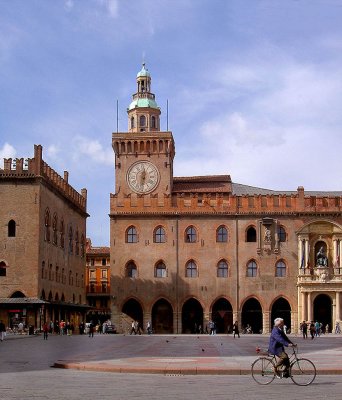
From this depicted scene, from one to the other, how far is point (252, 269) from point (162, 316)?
8.67 metres

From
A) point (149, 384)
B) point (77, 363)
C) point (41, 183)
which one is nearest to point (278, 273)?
point (41, 183)

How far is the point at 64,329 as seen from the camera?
59125 millimetres

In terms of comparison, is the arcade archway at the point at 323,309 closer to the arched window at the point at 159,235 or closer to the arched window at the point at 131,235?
the arched window at the point at 159,235

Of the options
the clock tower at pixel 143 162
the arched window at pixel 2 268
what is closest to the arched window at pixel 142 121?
the clock tower at pixel 143 162

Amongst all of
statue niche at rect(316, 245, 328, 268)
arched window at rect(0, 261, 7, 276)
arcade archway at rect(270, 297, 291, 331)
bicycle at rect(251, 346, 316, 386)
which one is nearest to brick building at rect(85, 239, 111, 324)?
arcade archway at rect(270, 297, 291, 331)

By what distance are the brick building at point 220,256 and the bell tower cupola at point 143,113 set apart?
409 inches

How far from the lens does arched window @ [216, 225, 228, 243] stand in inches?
2786

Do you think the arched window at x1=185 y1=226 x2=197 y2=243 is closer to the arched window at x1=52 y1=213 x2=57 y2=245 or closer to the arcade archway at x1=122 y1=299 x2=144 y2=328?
the arcade archway at x1=122 y1=299 x2=144 y2=328

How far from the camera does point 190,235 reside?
70938 mm

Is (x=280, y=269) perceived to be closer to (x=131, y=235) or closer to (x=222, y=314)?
(x=222, y=314)

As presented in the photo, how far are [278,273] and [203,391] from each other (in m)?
54.6

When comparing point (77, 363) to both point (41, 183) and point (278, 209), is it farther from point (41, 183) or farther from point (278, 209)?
point (278, 209)

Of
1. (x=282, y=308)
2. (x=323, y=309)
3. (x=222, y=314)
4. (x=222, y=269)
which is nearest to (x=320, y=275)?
(x=323, y=309)

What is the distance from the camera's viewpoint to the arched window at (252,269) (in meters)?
70.1
